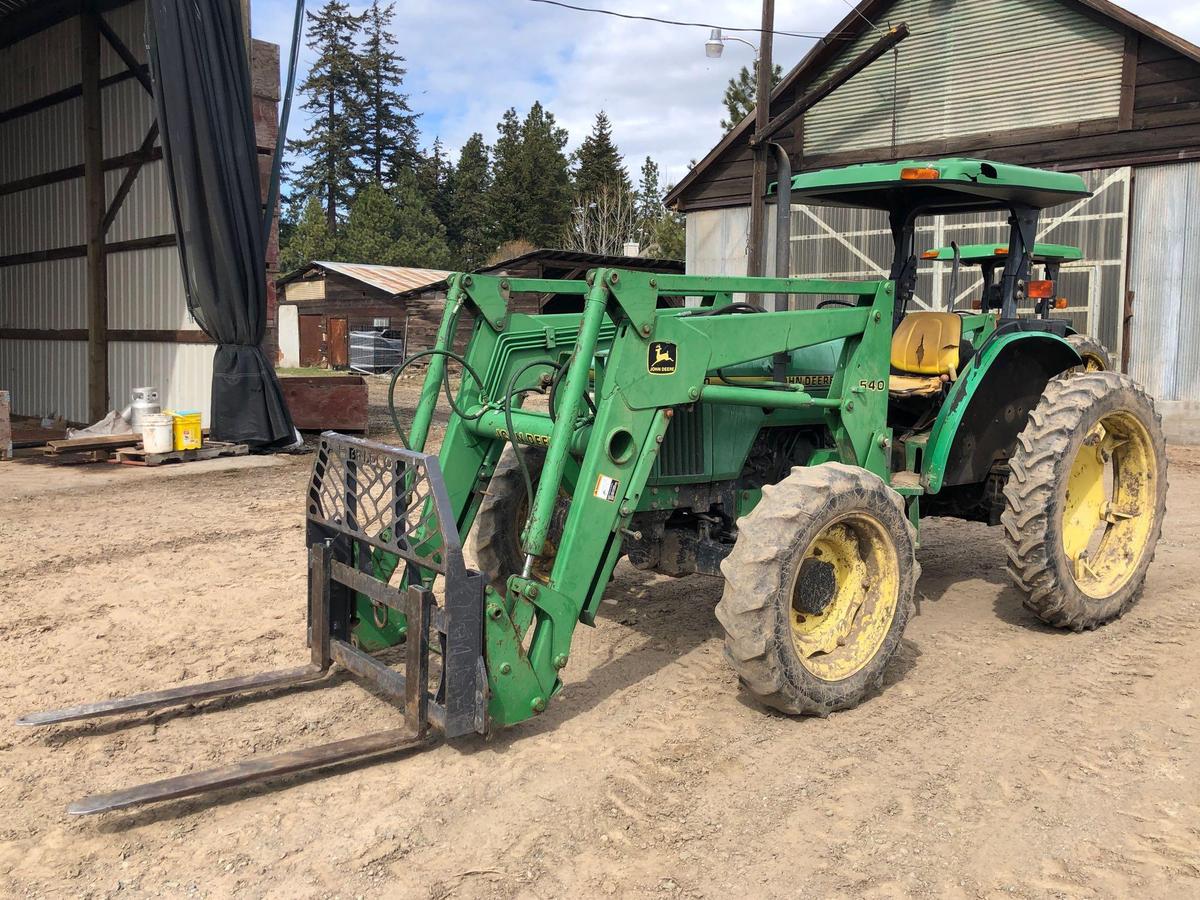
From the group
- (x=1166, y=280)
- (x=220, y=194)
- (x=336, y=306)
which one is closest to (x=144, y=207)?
(x=220, y=194)

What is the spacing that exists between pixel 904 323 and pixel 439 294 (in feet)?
75.6

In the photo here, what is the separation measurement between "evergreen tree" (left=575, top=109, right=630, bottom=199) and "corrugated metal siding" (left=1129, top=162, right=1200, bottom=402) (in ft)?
124

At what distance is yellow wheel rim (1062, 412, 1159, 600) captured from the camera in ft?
18.1

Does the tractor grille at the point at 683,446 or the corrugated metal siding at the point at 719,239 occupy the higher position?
the corrugated metal siding at the point at 719,239

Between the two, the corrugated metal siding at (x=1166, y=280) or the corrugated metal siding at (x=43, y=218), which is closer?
the corrugated metal siding at (x=1166, y=280)

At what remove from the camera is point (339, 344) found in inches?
1195

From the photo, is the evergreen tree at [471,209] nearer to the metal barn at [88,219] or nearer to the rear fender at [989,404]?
the metal barn at [88,219]

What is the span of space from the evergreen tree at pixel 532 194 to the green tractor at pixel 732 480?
4358cm

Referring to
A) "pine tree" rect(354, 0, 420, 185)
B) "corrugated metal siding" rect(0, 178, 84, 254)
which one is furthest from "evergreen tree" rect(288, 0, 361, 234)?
"corrugated metal siding" rect(0, 178, 84, 254)

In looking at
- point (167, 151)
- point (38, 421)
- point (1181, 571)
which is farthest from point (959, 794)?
point (38, 421)

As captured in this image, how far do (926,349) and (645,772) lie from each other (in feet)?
9.59

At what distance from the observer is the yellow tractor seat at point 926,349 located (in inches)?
215

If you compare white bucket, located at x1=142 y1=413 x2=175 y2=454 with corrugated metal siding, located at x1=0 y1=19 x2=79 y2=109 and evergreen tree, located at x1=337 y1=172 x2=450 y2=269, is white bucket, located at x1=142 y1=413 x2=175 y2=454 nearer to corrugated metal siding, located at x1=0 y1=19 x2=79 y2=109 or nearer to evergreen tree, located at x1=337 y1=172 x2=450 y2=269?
corrugated metal siding, located at x1=0 y1=19 x2=79 y2=109

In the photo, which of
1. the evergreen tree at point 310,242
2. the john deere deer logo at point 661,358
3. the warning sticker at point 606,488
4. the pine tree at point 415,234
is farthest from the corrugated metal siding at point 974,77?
the evergreen tree at point 310,242
